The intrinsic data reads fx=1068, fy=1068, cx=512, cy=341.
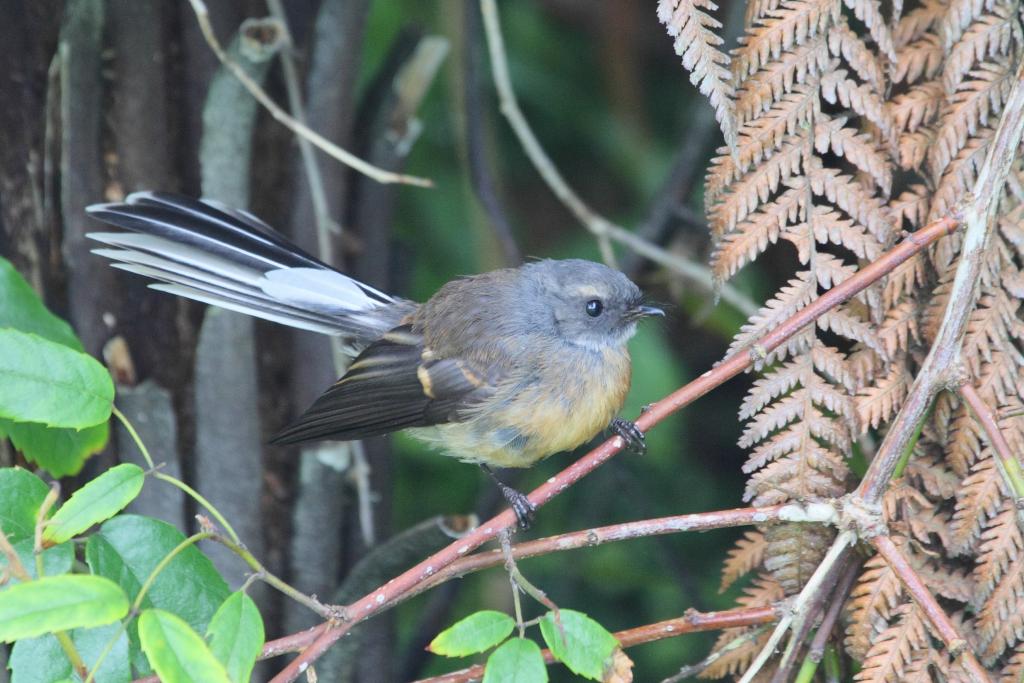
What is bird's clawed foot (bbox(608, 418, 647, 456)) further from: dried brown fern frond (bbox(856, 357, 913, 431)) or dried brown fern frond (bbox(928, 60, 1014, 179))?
dried brown fern frond (bbox(928, 60, 1014, 179))

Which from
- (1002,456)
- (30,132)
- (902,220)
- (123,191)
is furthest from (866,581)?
(30,132)

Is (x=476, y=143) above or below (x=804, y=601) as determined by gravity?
above

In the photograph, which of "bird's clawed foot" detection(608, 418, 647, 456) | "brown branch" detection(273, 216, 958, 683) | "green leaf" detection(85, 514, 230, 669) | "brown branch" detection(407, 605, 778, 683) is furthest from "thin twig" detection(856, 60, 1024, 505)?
"green leaf" detection(85, 514, 230, 669)

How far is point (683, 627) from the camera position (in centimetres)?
186

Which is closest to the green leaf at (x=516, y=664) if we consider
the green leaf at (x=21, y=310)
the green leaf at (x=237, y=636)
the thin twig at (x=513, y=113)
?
the green leaf at (x=237, y=636)

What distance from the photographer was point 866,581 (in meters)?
1.93

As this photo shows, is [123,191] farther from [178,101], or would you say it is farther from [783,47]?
[783,47]

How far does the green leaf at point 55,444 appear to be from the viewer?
1957 mm

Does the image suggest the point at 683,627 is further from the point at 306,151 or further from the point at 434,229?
the point at 434,229

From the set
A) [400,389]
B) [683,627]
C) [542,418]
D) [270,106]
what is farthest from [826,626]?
[270,106]

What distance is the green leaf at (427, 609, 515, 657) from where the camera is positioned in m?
1.56

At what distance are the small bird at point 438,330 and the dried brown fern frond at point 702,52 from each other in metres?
0.83

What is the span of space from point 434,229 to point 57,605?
2.99m

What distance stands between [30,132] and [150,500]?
907mm
